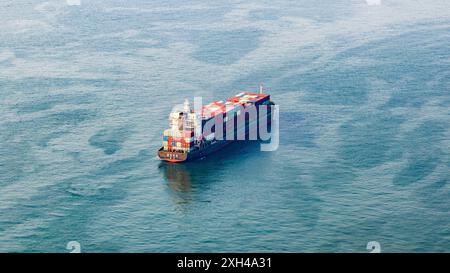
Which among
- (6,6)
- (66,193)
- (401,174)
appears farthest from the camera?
(6,6)

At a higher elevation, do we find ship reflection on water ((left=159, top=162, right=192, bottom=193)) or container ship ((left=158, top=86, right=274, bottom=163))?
container ship ((left=158, top=86, right=274, bottom=163))

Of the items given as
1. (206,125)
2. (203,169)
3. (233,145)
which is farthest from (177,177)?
(233,145)

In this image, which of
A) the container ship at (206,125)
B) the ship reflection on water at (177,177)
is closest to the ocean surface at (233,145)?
the ship reflection on water at (177,177)

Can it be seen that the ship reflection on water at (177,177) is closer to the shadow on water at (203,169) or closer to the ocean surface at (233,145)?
the shadow on water at (203,169)

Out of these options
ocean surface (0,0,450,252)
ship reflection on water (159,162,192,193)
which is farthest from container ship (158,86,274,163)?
ocean surface (0,0,450,252)

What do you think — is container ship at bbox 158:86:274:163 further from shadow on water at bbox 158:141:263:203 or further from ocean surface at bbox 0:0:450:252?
ocean surface at bbox 0:0:450:252

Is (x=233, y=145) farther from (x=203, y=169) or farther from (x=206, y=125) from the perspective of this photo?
(x=203, y=169)

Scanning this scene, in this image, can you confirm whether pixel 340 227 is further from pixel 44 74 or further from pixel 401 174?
pixel 44 74
